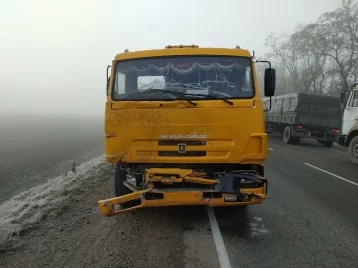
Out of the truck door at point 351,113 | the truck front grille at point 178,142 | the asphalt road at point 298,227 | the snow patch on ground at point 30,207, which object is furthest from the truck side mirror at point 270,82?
the truck door at point 351,113

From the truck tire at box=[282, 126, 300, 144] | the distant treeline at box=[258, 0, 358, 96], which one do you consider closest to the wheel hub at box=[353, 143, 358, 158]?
the truck tire at box=[282, 126, 300, 144]

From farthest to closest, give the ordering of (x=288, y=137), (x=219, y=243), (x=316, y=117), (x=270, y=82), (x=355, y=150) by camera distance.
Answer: (x=288, y=137) < (x=316, y=117) < (x=355, y=150) < (x=270, y=82) < (x=219, y=243)

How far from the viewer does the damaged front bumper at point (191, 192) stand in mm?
4820

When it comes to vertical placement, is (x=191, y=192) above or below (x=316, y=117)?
below

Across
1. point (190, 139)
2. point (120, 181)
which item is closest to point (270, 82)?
point (190, 139)

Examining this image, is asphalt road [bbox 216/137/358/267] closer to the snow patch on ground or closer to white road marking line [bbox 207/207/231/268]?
white road marking line [bbox 207/207/231/268]

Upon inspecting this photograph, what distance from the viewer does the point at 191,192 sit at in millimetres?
4809

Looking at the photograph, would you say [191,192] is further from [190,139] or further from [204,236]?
[190,139]

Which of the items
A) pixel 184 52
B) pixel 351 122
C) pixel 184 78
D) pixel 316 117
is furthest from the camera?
pixel 316 117

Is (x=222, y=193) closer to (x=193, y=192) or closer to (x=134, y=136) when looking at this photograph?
(x=193, y=192)

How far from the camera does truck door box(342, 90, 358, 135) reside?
492 inches

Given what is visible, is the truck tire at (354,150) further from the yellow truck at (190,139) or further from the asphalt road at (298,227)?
the yellow truck at (190,139)

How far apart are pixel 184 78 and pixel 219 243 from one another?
8.18 feet

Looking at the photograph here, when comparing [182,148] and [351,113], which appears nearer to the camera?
[182,148]
